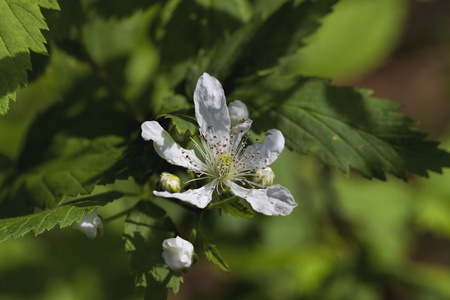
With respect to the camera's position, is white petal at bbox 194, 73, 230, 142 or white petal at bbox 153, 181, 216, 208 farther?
white petal at bbox 194, 73, 230, 142

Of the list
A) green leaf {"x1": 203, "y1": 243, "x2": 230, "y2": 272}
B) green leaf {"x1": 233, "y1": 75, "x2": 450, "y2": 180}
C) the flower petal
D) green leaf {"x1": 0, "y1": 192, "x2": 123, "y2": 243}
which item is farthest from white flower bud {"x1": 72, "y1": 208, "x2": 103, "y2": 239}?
green leaf {"x1": 233, "y1": 75, "x2": 450, "y2": 180}

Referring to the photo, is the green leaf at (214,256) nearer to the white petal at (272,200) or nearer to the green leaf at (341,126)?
the white petal at (272,200)

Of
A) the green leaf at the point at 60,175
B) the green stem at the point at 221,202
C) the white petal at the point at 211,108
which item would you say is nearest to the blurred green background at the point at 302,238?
the green leaf at the point at 60,175

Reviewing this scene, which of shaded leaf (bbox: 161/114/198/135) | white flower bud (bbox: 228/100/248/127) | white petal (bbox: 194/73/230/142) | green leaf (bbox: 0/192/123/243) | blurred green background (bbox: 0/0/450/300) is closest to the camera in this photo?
green leaf (bbox: 0/192/123/243)

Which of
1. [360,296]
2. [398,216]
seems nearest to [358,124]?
[360,296]

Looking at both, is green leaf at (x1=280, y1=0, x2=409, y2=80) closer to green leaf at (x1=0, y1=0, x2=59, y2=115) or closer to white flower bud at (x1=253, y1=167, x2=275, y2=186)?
white flower bud at (x1=253, y1=167, x2=275, y2=186)

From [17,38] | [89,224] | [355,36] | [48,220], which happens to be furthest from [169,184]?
[355,36]
